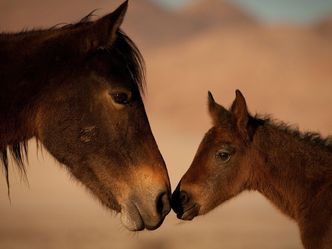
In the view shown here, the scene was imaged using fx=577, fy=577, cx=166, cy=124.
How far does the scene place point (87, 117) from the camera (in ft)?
13.8

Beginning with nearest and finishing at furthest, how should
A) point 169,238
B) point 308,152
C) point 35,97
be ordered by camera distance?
point 35,97
point 308,152
point 169,238

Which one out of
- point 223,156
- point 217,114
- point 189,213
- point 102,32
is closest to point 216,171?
point 223,156

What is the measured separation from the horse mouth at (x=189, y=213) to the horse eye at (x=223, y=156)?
0.68 meters

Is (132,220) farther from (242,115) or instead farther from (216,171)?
(242,115)

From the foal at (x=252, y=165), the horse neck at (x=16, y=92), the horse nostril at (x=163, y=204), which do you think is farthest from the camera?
the foal at (x=252, y=165)

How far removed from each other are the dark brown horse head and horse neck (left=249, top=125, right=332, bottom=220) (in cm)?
19

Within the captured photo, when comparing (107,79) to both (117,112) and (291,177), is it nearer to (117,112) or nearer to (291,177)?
(117,112)

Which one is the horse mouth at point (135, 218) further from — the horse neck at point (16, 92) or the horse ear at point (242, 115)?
the horse ear at point (242, 115)

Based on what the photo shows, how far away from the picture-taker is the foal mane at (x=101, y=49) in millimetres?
4184

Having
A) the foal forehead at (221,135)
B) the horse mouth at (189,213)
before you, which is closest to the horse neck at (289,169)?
the foal forehead at (221,135)

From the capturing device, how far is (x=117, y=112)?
425 centimetres

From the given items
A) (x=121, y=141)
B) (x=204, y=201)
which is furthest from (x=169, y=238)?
(x=121, y=141)

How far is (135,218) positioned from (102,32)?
1.37 meters

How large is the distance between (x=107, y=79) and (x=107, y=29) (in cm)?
36
